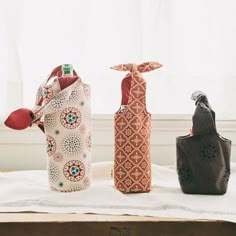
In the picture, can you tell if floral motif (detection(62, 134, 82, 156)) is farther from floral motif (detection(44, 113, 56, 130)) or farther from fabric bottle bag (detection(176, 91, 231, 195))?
fabric bottle bag (detection(176, 91, 231, 195))

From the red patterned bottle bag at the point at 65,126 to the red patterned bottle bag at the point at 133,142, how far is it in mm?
65

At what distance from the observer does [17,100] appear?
1.11 meters

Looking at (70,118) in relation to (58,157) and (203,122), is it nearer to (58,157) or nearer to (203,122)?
(58,157)

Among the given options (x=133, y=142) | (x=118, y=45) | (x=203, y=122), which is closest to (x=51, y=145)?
(x=133, y=142)

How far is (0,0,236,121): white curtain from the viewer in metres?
1.10

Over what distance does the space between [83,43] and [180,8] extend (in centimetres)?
30

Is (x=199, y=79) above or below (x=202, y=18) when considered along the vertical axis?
below

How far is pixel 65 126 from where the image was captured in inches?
28.7

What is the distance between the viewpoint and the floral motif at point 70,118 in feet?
2.39

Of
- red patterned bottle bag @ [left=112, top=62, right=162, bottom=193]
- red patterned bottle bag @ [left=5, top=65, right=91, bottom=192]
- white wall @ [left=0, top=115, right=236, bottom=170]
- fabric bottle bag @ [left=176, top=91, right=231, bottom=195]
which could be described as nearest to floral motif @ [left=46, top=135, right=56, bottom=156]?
red patterned bottle bag @ [left=5, top=65, right=91, bottom=192]

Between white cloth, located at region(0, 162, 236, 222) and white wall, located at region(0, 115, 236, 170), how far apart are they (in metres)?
0.32

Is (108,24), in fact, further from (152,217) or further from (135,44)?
(152,217)

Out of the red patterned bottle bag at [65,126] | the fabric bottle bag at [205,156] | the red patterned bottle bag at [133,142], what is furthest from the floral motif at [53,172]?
the fabric bottle bag at [205,156]

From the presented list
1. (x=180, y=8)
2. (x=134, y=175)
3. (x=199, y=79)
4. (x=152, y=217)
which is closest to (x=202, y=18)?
(x=180, y=8)
